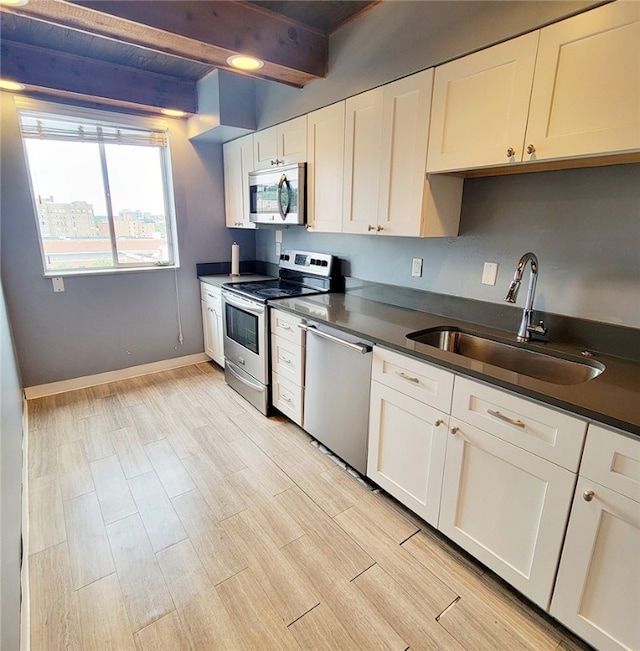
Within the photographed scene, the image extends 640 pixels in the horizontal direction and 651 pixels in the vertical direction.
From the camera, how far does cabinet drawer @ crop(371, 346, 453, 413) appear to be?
5.10 ft

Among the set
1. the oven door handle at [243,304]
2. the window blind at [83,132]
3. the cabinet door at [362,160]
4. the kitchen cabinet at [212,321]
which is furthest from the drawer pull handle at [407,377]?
the window blind at [83,132]

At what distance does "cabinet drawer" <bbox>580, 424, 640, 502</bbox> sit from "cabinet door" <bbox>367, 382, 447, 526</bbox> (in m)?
0.53

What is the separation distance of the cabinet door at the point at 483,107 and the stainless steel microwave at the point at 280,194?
1.07m

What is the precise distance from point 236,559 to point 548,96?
89.0 inches

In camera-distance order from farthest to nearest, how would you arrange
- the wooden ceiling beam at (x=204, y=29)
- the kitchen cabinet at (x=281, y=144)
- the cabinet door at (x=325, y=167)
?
the kitchen cabinet at (x=281, y=144), the cabinet door at (x=325, y=167), the wooden ceiling beam at (x=204, y=29)

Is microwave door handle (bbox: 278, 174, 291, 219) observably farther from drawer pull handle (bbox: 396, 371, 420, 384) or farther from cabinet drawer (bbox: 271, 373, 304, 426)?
drawer pull handle (bbox: 396, 371, 420, 384)

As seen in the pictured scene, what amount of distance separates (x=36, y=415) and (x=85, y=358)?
62cm

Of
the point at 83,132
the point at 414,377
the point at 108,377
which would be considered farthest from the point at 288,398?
the point at 83,132

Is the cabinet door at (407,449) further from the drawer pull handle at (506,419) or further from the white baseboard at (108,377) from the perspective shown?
the white baseboard at (108,377)

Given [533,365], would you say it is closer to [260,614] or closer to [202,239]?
[260,614]

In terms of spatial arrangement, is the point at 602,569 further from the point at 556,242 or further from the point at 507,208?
the point at 507,208

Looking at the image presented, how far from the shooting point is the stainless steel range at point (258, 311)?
2742mm

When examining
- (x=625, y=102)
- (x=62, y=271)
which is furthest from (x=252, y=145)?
(x=625, y=102)

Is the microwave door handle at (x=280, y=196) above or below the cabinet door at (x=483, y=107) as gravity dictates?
below
